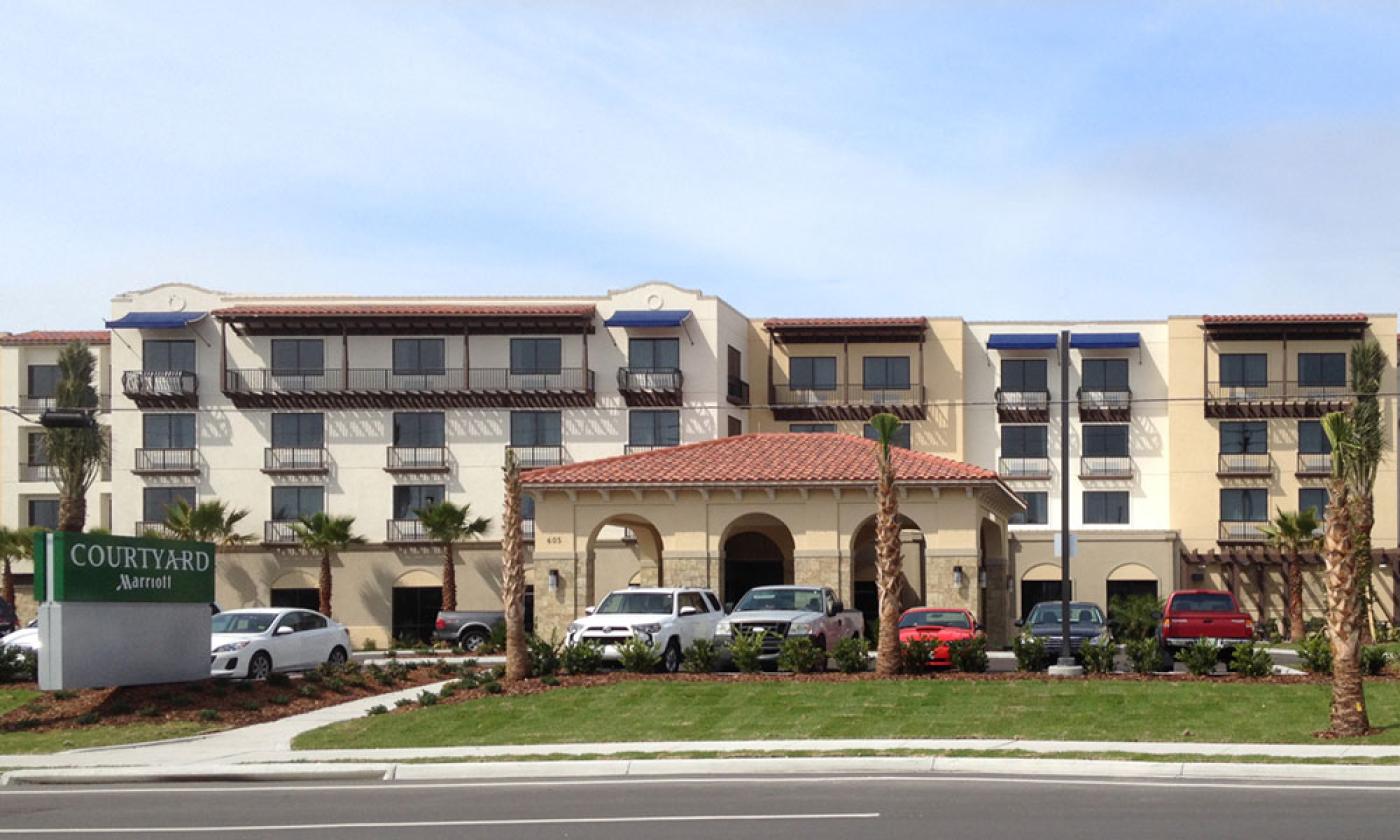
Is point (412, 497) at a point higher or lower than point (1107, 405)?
lower

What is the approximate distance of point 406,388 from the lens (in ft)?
214

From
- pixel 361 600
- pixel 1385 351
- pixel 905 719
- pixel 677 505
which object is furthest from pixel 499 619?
pixel 1385 351

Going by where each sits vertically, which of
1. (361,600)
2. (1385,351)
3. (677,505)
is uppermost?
(1385,351)

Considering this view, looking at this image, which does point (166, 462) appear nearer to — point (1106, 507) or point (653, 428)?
point (653, 428)

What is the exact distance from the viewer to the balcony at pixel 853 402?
67750mm

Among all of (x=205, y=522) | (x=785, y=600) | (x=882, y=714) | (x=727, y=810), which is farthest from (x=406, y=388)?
(x=727, y=810)

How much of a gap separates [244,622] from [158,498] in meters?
35.8

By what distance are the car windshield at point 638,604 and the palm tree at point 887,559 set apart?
4.81m

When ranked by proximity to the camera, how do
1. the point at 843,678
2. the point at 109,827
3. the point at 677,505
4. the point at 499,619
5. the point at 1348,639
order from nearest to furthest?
the point at 109,827
the point at 1348,639
the point at 843,678
the point at 677,505
the point at 499,619

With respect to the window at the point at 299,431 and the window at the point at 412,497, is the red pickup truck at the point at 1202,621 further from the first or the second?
the window at the point at 299,431

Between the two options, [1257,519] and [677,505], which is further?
[1257,519]

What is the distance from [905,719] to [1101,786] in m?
5.47

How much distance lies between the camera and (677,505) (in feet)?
142

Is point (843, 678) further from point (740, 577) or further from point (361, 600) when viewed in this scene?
point (361, 600)
